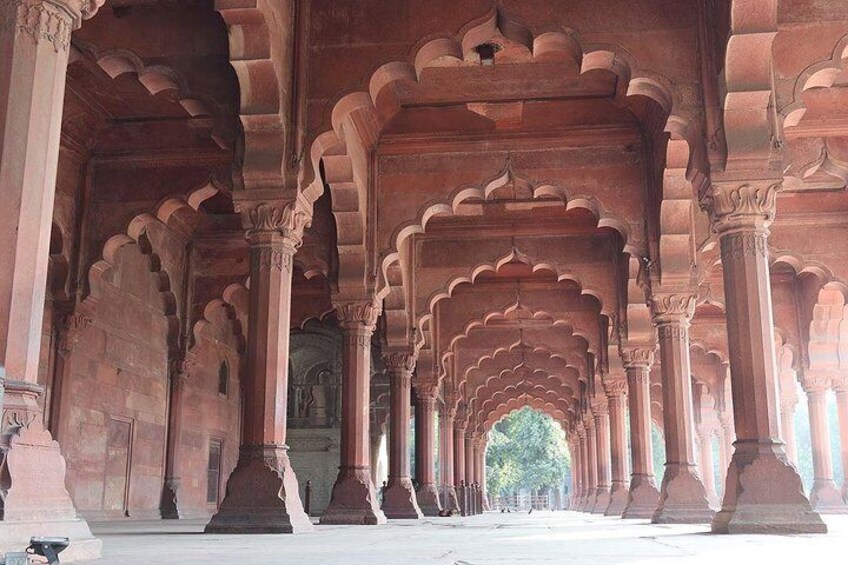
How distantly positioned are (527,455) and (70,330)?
193 feet

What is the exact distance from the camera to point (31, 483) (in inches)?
173

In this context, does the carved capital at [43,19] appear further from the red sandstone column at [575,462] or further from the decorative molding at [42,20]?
the red sandstone column at [575,462]

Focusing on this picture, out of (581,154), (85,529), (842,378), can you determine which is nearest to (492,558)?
(85,529)

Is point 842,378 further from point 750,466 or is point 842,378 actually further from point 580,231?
point 750,466

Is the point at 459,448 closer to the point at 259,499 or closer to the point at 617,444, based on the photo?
the point at 617,444

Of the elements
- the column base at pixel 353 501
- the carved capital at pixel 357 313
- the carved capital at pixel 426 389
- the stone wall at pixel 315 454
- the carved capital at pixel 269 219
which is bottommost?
the column base at pixel 353 501

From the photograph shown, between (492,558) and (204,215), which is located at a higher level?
(204,215)

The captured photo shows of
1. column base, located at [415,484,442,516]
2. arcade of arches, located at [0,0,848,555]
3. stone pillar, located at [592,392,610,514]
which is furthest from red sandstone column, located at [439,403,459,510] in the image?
column base, located at [415,484,442,516]

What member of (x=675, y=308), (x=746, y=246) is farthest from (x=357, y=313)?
(x=746, y=246)

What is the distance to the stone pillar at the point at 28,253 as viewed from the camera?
14.4ft

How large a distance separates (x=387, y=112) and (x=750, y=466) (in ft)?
21.9

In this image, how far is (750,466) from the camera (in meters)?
8.01

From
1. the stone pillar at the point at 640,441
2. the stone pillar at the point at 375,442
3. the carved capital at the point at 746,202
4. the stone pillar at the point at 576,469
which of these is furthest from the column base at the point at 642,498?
the stone pillar at the point at 576,469

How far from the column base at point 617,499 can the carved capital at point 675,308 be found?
699cm
